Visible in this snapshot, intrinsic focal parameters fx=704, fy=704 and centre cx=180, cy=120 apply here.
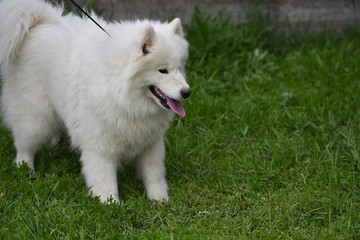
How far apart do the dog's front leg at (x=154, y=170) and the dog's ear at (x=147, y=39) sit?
2.47ft

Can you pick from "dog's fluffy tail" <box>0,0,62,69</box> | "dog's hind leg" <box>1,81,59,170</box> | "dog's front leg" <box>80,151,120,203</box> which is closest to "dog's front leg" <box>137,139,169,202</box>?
"dog's front leg" <box>80,151,120,203</box>

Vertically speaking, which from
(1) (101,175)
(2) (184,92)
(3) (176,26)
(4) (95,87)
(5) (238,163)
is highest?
(3) (176,26)

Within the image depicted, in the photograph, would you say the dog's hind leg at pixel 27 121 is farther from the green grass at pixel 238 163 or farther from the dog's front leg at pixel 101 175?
the dog's front leg at pixel 101 175

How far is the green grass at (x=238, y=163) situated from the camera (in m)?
4.18

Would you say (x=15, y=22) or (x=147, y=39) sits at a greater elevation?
(x=147, y=39)

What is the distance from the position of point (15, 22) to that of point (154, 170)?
1.36m

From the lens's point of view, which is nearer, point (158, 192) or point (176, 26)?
point (176, 26)

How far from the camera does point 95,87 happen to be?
14.3 feet

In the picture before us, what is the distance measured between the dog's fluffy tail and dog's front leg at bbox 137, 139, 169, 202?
1135mm

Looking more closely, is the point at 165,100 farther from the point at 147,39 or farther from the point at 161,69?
the point at 147,39

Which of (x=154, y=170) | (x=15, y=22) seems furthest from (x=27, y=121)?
(x=154, y=170)

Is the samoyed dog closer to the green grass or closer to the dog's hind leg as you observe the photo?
the dog's hind leg

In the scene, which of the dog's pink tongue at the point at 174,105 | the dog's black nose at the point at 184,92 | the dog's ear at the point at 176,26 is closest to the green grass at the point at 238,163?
the dog's pink tongue at the point at 174,105

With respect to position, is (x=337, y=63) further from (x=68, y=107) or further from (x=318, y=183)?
(x=68, y=107)
